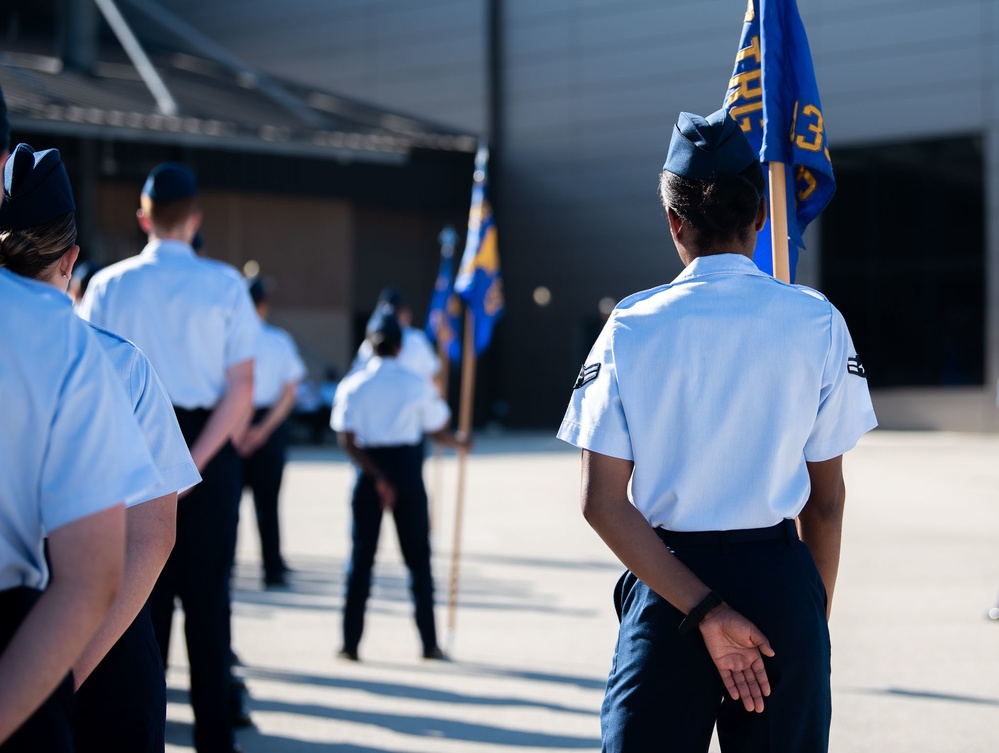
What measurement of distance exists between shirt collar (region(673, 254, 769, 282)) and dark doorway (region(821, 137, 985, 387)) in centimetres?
2877

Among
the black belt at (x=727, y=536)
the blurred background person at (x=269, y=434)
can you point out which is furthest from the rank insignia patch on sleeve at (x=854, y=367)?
the blurred background person at (x=269, y=434)

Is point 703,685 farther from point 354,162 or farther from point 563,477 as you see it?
point 354,162

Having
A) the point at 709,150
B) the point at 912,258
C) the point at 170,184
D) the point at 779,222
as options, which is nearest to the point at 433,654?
the point at 170,184

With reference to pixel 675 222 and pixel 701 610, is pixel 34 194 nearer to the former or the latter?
pixel 675 222

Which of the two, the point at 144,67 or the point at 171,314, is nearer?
the point at 171,314

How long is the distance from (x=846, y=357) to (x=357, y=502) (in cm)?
508

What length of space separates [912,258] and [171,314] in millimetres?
27905

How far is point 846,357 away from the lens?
2.99 meters

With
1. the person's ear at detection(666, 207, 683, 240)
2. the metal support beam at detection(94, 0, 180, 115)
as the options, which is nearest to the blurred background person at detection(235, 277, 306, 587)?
the person's ear at detection(666, 207, 683, 240)

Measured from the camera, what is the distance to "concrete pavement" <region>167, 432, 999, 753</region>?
19.3 feet

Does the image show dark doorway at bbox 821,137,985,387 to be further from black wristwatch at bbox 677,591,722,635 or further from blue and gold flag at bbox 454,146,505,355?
black wristwatch at bbox 677,591,722,635

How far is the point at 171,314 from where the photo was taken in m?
5.23

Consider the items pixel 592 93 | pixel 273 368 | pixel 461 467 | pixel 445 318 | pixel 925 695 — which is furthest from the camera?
pixel 592 93

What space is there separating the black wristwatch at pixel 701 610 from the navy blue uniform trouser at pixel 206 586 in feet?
9.19
